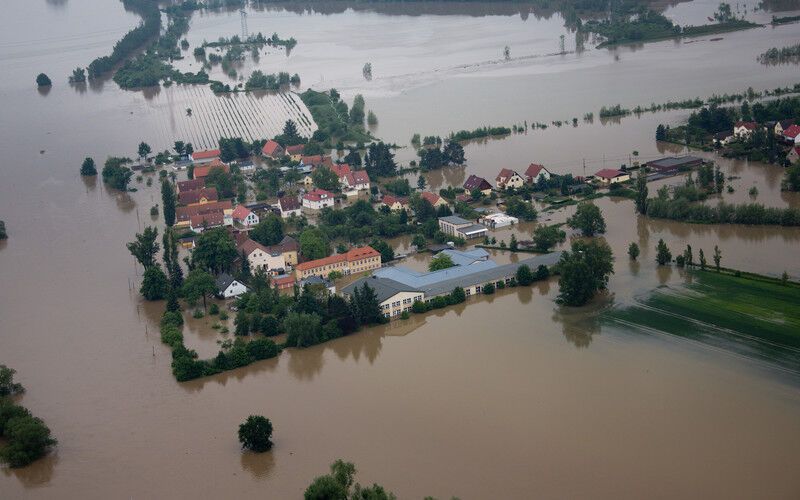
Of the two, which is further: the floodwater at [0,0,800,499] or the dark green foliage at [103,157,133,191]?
the dark green foliage at [103,157,133,191]

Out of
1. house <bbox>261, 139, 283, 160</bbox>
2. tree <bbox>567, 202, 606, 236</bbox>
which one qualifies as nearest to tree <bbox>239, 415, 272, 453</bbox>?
tree <bbox>567, 202, 606, 236</bbox>

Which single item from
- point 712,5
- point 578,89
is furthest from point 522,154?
point 712,5

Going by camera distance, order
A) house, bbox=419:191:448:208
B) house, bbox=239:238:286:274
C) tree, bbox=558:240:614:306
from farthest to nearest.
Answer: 1. house, bbox=419:191:448:208
2. house, bbox=239:238:286:274
3. tree, bbox=558:240:614:306

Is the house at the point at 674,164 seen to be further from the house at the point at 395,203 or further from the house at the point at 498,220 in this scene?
the house at the point at 395,203

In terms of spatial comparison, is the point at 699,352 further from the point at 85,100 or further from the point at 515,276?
the point at 85,100

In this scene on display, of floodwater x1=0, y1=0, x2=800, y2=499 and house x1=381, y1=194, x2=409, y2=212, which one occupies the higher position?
house x1=381, y1=194, x2=409, y2=212

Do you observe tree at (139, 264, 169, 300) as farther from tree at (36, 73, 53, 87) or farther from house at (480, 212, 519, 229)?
tree at (36, 73, 53, 87)
